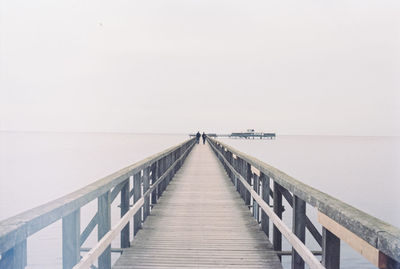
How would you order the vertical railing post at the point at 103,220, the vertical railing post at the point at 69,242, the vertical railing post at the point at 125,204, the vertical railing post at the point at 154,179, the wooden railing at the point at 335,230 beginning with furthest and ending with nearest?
1. the vertical railing post at the point at 154,179
2. the vertical railing post at the point at 125,204
3. the vertical railing post at the point at 103,220
4. the vertical railing post at the point at 69,242
5. the wooden railing at the point at 335,230

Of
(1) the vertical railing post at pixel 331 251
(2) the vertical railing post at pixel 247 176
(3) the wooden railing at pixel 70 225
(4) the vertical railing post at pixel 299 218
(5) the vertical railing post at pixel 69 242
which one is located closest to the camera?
(3) the wooden railing at pixel 70 225

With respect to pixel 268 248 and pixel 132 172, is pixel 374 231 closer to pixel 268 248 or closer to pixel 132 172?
pixel 268 248

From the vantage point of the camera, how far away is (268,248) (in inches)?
169

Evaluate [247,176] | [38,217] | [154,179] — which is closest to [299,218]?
[38,217]

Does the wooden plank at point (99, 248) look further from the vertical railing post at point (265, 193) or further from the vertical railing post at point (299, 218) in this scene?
the vertical railing post at point (265, 193)

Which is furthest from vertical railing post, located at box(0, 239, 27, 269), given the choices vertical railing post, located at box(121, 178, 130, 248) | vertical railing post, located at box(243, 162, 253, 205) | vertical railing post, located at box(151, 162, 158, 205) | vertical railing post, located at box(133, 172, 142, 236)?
vertical railing post, located at box(243, 162, 253, 205)

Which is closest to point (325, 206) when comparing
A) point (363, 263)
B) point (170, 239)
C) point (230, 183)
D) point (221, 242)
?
point (221, 242)

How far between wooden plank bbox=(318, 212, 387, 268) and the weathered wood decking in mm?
1562

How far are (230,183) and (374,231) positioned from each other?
833 centimetres

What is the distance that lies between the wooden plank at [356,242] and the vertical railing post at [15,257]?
6.02 ft

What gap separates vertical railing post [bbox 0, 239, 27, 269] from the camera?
5.81ft

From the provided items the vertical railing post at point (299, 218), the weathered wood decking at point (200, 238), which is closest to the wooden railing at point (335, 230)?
the vertical railing post at point (299, 218)

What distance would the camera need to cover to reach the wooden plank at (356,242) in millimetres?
1709

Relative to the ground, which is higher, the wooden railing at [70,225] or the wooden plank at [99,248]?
the wooden railing at [70,225]
